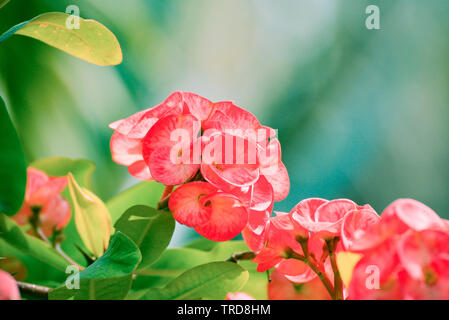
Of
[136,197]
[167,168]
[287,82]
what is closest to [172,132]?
[167,168]

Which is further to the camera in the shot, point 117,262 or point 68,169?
point 68,169

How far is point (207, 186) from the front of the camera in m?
0.26

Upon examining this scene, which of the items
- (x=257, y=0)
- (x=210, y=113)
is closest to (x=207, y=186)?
(x=210, y=113)

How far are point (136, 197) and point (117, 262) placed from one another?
6.3 inches

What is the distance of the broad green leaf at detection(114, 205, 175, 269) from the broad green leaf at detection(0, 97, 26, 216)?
7cm

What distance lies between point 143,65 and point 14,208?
0.29m

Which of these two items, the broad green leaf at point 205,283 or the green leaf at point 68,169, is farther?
the green leaf at point 68,169

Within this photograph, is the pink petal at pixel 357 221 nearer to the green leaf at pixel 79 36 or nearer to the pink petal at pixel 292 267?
the pink petal at pixel 292 267

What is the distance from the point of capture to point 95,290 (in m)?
0.23

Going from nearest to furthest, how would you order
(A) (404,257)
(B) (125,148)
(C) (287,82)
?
(A) (404,257), (B) (125,148), (C) (287,82)

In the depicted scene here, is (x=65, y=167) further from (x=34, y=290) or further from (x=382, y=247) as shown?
(x=382, y=247)

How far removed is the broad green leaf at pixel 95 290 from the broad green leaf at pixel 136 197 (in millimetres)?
128

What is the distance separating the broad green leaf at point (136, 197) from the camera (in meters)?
0.36

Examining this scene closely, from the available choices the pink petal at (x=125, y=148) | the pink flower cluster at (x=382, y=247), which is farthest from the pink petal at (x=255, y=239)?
the pink petal at (x=125, y=148)
